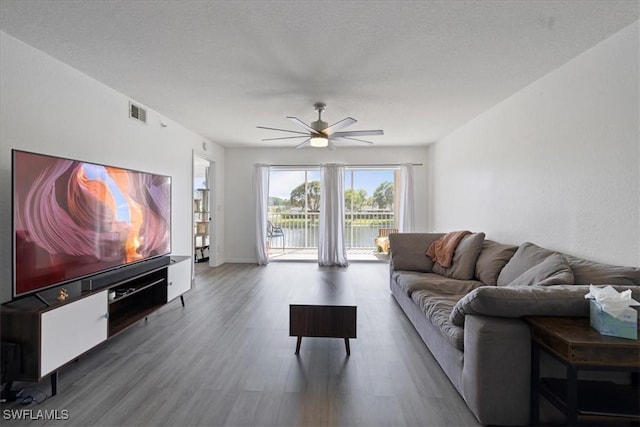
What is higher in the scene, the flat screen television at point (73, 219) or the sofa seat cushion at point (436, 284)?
the flat screen television at point (73, 219)

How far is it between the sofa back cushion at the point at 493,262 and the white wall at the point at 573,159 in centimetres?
27

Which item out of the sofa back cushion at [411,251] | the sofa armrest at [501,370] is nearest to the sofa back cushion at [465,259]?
the sofa back cushion at [411,251]

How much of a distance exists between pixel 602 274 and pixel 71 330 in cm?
357

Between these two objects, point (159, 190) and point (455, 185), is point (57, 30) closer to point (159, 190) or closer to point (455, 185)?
point (159, 190)

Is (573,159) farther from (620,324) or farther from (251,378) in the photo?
(251,378)

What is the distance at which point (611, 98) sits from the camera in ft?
6.60

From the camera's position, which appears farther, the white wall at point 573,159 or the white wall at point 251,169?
the white wall at point 251,169

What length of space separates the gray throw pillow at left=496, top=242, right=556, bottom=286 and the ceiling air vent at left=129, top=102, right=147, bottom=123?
14.0 feet

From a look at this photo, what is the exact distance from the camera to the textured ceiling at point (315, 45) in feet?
5.80

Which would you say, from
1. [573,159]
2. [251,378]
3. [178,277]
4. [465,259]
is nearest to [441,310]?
[465,259]

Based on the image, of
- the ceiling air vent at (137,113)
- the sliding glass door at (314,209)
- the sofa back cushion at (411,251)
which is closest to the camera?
the ceiling air vent at (137,113)

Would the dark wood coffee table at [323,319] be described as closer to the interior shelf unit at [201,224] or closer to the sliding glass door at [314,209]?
the sliding glass door at [314,209]

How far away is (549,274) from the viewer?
2.01m

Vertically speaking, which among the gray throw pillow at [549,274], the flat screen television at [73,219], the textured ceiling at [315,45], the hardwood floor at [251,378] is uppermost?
the textured ceiling at [315,45]
